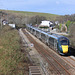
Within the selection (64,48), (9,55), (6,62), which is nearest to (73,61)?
(64,48)

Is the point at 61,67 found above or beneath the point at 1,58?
beneath

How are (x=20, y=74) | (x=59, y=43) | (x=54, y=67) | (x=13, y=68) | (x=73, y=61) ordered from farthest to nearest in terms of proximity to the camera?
(x=59, y=43) < (x=73, y=61) < (x=54, y=67) < (x=13, y=68) < (x=20, y=74)

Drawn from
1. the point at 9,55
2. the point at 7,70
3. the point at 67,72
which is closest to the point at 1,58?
the point at 9,55

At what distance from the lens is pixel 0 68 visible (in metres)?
11.7

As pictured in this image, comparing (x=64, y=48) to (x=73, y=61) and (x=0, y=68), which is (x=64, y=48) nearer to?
(x=73, y=61)

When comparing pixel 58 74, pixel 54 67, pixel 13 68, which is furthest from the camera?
pixel 54 67

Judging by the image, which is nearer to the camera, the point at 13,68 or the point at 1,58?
the point at 13,68

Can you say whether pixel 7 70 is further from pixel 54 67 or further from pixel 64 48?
pixel 64 48

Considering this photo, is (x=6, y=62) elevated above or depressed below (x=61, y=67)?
above

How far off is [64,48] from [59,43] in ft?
3.56

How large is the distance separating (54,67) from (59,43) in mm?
5335

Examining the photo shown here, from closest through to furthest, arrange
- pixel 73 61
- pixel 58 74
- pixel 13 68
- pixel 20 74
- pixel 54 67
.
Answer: pixel 20 74 < pixel 13 68 < pixel 58 74 < pixel 54 67 < pixel 73 61

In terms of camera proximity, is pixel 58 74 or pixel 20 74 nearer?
pixel 20 74

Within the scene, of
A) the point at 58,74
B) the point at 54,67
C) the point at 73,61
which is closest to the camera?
the point at 58,74
